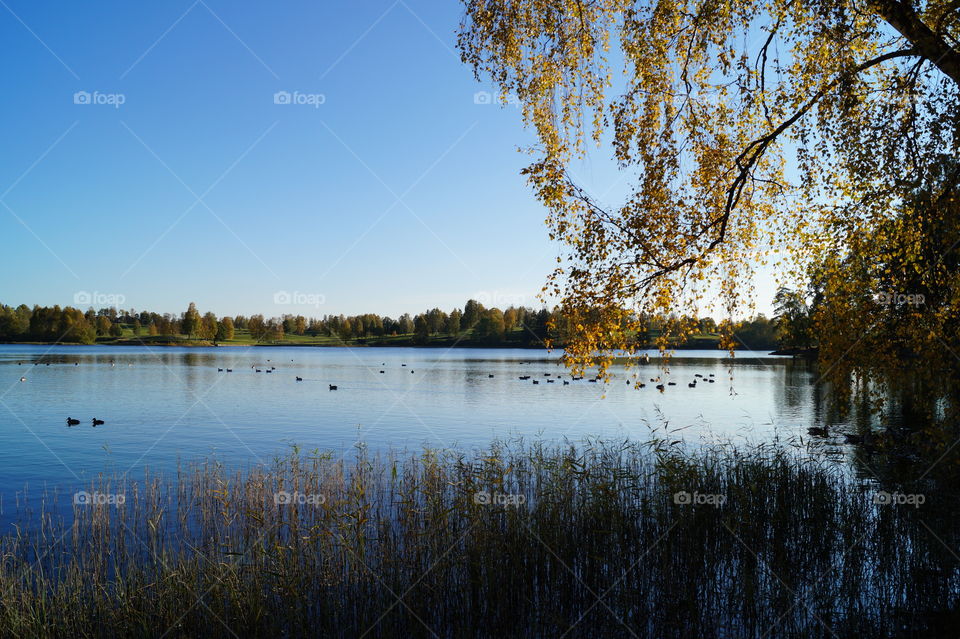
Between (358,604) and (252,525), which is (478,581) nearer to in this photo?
(358,604)

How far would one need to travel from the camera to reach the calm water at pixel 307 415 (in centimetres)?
2156

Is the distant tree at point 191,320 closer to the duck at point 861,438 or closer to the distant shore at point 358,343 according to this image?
the distant shore at point 358,343

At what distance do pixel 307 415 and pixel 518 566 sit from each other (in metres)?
25.9

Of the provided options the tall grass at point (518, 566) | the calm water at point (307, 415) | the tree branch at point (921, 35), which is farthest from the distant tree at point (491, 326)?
the tree branch at point (921, 35)

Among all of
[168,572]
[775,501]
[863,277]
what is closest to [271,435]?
[168,572]

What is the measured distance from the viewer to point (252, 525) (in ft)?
38.1

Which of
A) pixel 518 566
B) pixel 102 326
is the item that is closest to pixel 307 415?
pixel 518 566

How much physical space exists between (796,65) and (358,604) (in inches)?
432

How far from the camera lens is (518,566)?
9000mm

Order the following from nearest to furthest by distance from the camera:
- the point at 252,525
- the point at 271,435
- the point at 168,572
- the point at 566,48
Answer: the point at 168,572, the point at 566,48, the point at 252,525, the point at 271,435

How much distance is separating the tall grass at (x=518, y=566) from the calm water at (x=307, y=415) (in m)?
2.99

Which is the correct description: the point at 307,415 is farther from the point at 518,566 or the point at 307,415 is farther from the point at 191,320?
the point at 191,320

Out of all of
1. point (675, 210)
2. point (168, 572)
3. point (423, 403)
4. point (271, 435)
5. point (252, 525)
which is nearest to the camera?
point (168, 572)

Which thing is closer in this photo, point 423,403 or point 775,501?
point 775,501
